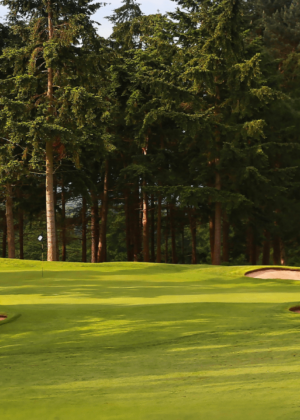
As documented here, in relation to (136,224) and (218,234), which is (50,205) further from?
(136,224)

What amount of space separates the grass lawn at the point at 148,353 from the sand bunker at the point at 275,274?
11.7 feet

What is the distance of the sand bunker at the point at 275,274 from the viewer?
17125 mm

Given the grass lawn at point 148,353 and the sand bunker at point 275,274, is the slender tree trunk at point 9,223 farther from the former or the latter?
the sand bunker at point 275,274

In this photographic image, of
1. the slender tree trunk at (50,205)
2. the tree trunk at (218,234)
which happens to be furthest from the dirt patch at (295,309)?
the tree trunk at (218,234)

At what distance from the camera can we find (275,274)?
17297 mm

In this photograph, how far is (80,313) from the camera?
9.58 m

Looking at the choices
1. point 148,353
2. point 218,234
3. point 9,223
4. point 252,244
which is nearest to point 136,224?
point 252,244

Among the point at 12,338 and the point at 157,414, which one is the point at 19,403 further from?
the point at 12,338

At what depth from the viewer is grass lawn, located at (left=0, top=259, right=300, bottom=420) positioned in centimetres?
441

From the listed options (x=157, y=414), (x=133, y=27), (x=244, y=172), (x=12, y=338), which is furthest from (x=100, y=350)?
(x=133, y=27)

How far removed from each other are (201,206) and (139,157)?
15.5ft

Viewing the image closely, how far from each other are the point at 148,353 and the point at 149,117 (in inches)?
820

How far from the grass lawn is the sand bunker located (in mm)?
3576

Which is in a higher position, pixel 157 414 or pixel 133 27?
pixel 133 27
